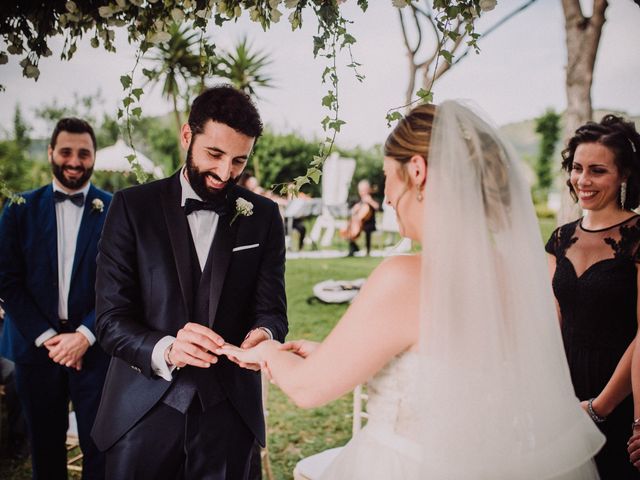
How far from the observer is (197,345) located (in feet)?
5.47

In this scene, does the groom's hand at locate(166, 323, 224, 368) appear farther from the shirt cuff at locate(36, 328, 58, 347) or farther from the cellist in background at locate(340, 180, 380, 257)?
the cellist in background at locate(340, 180, 380, 257)

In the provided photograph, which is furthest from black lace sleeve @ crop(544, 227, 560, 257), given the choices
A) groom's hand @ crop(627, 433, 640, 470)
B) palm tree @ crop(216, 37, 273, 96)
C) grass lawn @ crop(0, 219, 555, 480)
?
palm tree @ crop(216, 37, 273, 96)

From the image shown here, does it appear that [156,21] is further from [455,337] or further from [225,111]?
[455,337]

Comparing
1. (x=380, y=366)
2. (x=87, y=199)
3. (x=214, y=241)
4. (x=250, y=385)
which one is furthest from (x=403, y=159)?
(x=87, y=199)

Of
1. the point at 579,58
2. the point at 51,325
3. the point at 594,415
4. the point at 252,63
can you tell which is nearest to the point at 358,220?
the point at 252,63

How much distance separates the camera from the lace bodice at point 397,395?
1.45 m

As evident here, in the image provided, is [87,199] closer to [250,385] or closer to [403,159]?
[250,385]

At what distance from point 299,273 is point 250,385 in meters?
8.44

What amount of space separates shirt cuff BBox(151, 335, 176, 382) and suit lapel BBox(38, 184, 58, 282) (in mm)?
1417

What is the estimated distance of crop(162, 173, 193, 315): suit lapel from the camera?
1846 millimetres

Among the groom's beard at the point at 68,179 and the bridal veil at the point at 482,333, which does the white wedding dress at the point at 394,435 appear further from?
the groom's beard at the point at 68,179

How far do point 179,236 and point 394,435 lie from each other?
1049mm

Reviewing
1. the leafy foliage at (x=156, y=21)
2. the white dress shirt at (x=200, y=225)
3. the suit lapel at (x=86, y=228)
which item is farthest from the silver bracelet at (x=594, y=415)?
the suit lapel at (x=86, y=228)

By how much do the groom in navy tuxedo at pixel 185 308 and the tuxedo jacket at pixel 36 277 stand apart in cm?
105
